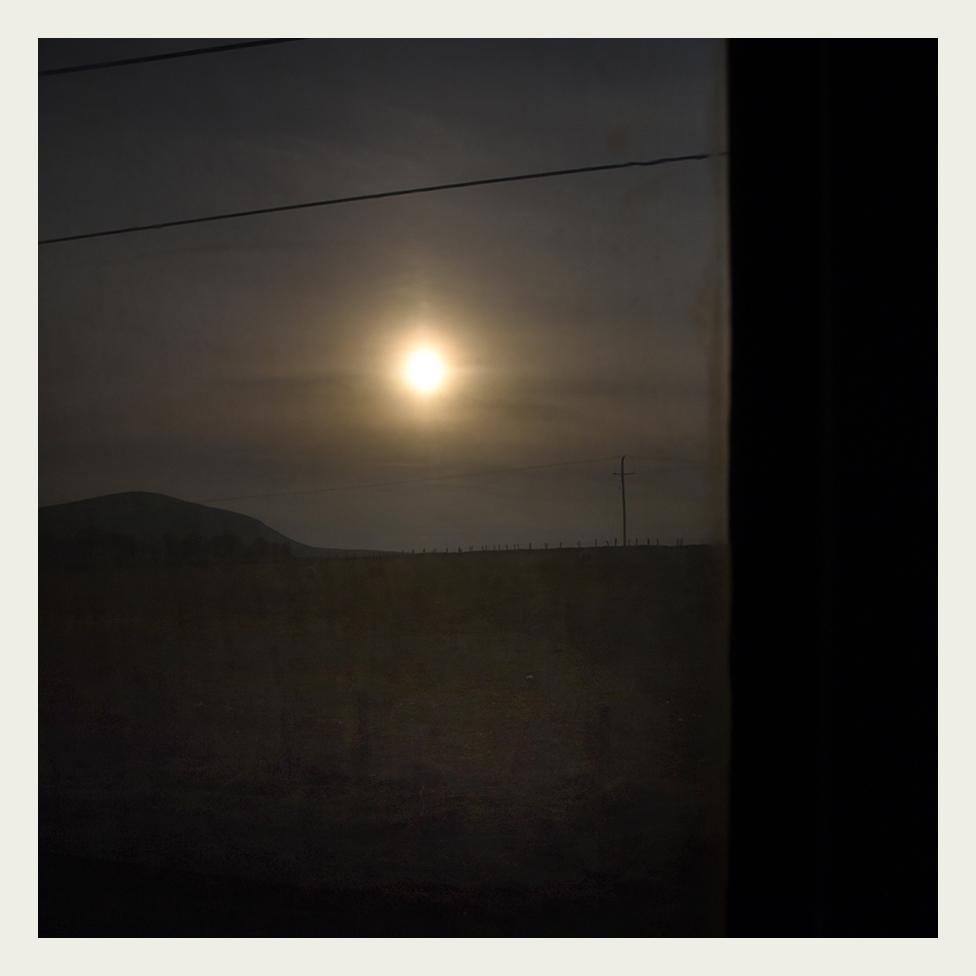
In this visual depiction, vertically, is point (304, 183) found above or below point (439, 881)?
above

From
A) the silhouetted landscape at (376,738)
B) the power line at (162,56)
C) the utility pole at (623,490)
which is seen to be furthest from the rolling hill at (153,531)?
the power line at (162,56)

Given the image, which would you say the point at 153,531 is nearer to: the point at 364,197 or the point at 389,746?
the point at 389,746

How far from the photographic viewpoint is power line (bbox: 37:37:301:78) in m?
1.48

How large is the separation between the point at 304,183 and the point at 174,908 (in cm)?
138

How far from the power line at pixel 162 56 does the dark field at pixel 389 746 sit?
37.1 inches

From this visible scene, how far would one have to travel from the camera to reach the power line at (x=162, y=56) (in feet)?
4.86

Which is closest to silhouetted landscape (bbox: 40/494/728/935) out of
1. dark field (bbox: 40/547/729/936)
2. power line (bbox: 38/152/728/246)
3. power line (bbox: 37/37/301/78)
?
dark field (bbox: 40/547/729/936)

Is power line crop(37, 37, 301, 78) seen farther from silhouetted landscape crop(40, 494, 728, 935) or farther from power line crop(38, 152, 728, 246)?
silhouetted landscape crop(40, 494, 728, 935)

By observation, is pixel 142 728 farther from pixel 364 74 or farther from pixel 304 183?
pixel 364 74

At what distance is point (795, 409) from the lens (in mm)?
1261

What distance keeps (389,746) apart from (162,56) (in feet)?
4.41

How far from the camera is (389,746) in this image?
1.46 m

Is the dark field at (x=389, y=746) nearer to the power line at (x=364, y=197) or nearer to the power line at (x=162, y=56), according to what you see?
the power line at (x=364, y=197)

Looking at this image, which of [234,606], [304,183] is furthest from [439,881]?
[304,183]
